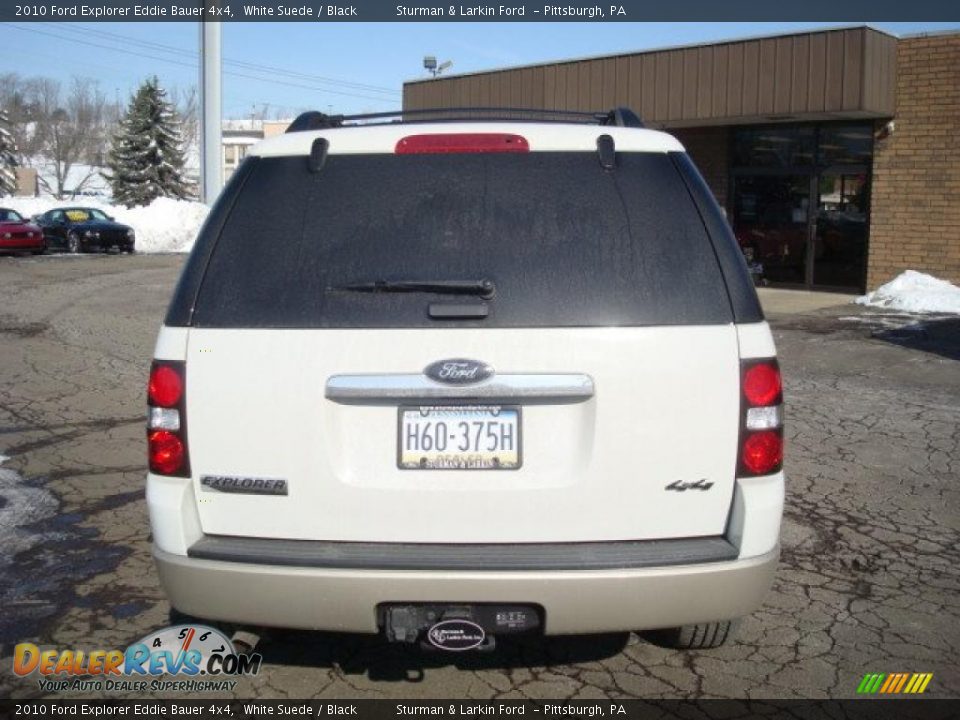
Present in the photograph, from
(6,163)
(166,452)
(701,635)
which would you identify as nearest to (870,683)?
(701,635)

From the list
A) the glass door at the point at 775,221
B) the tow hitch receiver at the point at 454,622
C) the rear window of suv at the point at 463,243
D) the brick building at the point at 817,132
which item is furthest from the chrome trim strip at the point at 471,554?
the glass door at the point at 775,221

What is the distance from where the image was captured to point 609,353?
2834mm

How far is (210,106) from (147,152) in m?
32.8

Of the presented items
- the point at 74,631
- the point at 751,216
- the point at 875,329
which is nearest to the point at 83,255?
the point at 751,216

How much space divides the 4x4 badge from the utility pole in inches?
727

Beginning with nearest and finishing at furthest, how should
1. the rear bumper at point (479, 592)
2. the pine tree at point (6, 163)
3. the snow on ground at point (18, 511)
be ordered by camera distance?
the rear bumper at point (479, 592) < the snow on ground at point (18, 511) < the pine tree at point (6, 163)

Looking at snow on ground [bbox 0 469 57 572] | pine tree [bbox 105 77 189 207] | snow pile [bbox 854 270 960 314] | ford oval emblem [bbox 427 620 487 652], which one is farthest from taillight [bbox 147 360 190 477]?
pine tree [bbox 105 77 189 207]

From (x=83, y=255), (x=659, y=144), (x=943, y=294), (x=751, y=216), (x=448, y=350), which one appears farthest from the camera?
(x=83, y=255)

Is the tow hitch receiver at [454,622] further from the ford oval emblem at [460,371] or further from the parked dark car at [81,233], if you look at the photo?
the parked dark car at [81,233]

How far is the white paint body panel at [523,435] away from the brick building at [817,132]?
1390cm

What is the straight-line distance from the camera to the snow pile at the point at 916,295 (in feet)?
49.8

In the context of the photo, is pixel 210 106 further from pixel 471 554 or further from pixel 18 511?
pixel 471 554

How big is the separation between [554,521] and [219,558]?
101cm

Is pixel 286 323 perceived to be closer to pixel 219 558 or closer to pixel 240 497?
pixel 240 497
